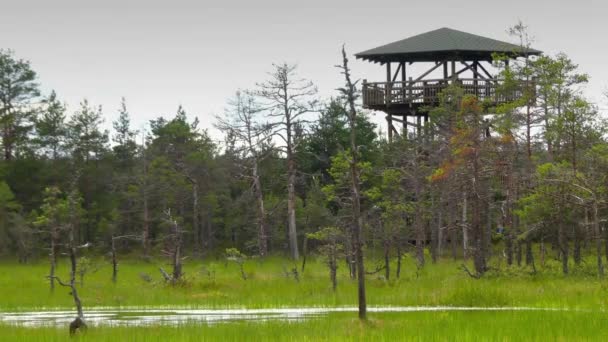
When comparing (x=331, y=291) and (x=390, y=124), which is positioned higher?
(x=390, y=124)

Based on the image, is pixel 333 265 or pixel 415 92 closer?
pixel 333 265

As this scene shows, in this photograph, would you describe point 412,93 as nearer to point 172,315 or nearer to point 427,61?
point 427,61

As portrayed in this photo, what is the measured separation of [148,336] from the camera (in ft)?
52.5

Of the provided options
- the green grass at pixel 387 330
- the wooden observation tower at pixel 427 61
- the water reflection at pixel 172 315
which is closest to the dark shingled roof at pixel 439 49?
the wooden observation tower at pixel 427 61

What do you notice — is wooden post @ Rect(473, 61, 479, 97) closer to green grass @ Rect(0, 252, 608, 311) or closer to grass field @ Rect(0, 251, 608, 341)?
grass field @ Rect(0, 251, 608, 341)

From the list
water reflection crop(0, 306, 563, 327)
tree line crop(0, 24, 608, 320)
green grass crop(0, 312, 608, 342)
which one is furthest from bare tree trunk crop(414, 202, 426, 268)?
green grass crop(0, 312, 608, 342)

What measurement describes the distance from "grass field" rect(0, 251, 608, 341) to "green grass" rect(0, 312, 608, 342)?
21 mm

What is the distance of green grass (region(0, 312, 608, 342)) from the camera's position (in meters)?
15.4

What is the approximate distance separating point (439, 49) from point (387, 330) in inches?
1205

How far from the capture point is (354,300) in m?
24.7

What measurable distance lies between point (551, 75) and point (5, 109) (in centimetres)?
4286

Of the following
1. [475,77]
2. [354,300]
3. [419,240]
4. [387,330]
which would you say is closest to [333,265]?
[354,300]

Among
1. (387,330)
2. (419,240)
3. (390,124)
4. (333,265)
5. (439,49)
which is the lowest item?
(387,330)

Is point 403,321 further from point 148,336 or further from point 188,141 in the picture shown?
point 188,141
